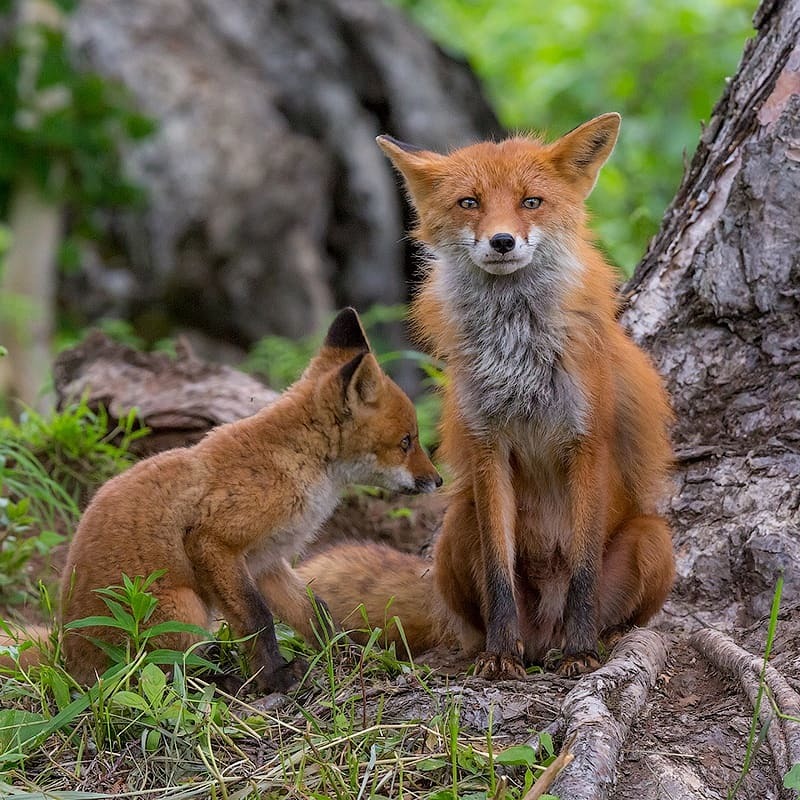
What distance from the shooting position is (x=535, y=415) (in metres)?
4.96

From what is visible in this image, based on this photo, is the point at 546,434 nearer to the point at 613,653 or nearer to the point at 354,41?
the point at 613,653

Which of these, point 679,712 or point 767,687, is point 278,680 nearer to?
point 679,712

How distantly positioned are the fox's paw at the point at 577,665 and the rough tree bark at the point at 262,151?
33.9 ft

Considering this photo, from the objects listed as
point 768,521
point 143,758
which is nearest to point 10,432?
point 143,758

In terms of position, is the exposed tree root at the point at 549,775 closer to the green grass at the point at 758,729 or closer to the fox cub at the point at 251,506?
the green grass at the point at 758,729

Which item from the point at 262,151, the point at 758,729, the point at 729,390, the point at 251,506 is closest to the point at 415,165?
the point at 251,506

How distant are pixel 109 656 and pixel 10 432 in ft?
9.79

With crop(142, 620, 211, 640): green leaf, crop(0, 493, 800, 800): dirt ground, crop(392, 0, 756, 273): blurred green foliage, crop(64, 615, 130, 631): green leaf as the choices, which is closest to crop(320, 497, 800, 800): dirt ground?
crop(0, 493, 800, 800): dirt ground

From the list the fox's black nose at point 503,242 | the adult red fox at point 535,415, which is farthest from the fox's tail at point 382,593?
the fox's black nose at point 503,242

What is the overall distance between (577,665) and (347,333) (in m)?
1.90

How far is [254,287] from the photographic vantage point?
14.8 meters

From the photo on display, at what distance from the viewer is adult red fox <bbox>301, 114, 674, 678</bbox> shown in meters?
4.89

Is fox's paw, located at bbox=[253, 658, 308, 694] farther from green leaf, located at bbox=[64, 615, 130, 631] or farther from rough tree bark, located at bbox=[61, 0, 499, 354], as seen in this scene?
rough tree bark, located at bbox=[61, 0, 499, 354]

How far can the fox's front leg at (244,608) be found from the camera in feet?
14.7
